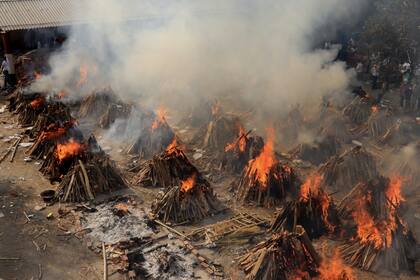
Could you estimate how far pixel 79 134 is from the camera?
1421 cm

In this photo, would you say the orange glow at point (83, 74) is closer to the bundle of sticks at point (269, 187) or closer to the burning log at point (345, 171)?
the bundle of sticks at point (269, 187)

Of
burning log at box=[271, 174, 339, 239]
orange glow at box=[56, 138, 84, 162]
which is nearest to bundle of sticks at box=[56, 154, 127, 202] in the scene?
orange glow at box=[56, 138, 84, 162]

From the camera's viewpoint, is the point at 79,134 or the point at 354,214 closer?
the point at 354,214

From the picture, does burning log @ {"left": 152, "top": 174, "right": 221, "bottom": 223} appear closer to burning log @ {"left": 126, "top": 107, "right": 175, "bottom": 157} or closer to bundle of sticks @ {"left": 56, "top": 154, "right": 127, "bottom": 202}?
bundle of sticks @ {"left": 56, "top": 154, "right": 127, "bottom": 202}

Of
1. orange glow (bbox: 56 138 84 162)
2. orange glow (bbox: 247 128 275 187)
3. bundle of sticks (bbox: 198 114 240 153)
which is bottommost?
orange glow (bbox: 247 128 275 187)

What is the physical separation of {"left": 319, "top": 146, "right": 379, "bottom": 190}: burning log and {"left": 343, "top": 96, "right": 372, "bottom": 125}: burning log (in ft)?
15.0

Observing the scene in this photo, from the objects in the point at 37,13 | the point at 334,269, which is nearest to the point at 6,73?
the point at 37,13

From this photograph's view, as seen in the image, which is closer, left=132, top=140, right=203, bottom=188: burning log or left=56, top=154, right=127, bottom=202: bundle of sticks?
left=56, top=154, right=127, bottom=202: bundle of sticks

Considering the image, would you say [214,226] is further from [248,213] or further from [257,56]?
[257,56]

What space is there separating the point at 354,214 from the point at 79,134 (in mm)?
8507

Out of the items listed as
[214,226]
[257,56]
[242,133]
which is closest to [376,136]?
[242,133]

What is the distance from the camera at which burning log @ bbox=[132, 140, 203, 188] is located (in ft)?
41.9

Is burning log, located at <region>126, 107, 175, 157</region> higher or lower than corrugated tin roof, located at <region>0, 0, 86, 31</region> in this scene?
lower

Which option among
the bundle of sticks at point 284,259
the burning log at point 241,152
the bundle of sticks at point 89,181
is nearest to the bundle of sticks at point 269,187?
the burning log at point 241,152
